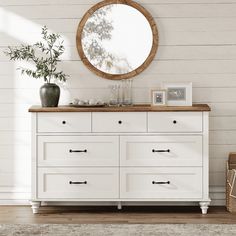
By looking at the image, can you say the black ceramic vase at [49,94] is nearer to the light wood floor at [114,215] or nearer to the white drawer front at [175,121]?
the white drawer front at [175,121]

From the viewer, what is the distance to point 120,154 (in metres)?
5.04

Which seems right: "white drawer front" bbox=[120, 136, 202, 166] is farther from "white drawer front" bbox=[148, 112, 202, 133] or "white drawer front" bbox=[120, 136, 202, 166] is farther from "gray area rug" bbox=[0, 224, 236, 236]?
"gray area rug" bbox=[0, 224, 236, 236]

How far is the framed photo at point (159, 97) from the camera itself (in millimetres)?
5176

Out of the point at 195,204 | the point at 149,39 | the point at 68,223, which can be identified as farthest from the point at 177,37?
the point at 68,223

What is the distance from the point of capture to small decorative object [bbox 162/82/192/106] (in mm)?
5188

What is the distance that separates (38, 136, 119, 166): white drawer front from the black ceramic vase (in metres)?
0.28

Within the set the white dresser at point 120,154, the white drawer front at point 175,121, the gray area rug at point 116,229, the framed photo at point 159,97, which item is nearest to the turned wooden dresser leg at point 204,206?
the white dresser at point 120,154

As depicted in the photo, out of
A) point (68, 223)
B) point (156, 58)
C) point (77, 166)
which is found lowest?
point (68, 223)

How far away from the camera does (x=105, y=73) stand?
5375 millimetres

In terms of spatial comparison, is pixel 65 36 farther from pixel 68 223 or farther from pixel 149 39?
pixel 68 223

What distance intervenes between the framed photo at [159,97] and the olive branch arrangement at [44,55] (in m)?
0.75

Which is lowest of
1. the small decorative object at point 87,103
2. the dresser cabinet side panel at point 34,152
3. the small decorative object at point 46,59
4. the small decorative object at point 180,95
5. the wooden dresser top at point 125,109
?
the dresser cabinet side panel at point 34,152

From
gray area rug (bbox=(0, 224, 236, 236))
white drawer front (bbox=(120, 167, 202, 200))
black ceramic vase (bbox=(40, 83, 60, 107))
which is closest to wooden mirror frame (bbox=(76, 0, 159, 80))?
black ceramic vase (bbox=(40, 83, 60, 107))

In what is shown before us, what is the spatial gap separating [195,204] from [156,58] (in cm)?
126
